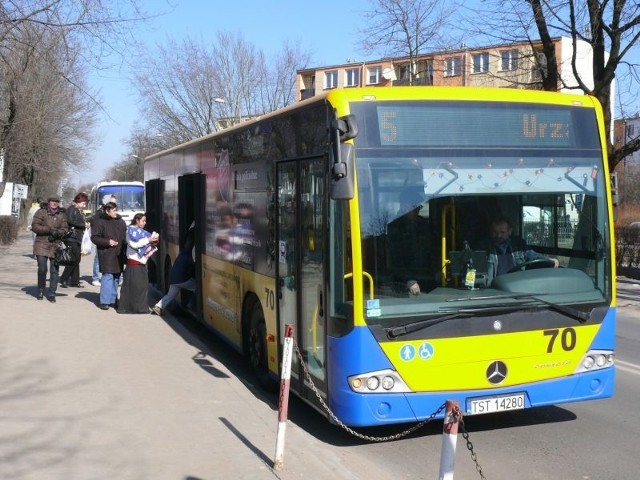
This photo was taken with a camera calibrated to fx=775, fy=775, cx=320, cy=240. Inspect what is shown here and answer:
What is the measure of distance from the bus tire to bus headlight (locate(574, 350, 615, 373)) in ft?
10.2

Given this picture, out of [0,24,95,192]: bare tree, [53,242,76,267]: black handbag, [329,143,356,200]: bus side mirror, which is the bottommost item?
[53,242,76,267]: black handbag

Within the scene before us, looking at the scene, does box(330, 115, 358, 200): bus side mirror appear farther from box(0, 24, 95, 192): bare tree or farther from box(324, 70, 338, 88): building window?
box(324, 70, 338, 88): building window

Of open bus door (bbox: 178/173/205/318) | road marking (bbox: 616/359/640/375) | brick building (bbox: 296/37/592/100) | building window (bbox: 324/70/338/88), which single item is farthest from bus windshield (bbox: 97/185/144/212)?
building window (bbox: 324/70/338/88)

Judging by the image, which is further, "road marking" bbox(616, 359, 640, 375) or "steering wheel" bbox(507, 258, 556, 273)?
"road marking" bbox(616, 359, 640, 375)

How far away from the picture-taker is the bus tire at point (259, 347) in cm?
804

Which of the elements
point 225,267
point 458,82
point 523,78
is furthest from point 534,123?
point 458,82

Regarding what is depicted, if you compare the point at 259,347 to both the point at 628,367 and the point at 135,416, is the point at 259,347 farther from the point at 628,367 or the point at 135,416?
the point at 628,367

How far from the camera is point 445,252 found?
Answer: 607cm

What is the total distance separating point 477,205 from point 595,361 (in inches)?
66.5

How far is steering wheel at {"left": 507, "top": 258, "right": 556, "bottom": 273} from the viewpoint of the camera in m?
6.25

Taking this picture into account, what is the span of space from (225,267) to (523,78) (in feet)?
63.3

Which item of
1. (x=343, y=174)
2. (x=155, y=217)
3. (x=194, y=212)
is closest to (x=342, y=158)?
(x=343, y=174)

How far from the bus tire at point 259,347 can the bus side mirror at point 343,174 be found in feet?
8.92

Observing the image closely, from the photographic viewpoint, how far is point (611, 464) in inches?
231
